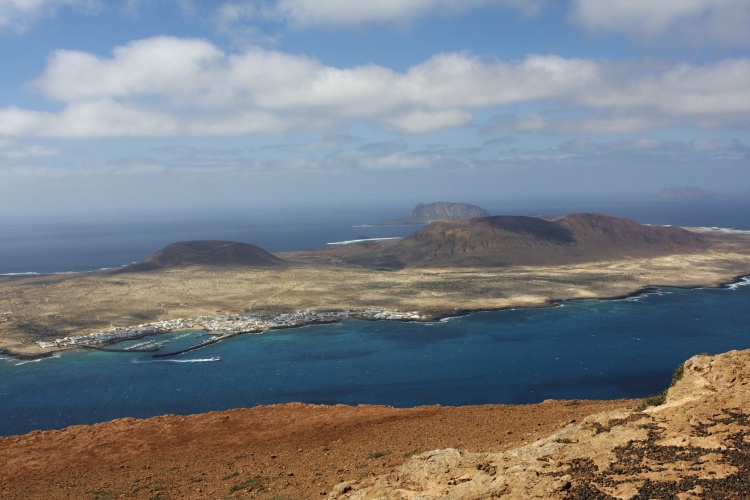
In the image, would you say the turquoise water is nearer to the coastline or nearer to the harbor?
the coastline

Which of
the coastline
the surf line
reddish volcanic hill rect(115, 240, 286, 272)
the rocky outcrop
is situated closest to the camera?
the rocky outcrop

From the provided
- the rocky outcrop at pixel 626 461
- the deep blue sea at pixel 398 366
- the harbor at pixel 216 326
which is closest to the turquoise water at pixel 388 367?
the deep blue sea at pixel 398 366

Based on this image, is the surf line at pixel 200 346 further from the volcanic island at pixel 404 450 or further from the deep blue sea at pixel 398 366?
the volcanic island at pixel 404 450

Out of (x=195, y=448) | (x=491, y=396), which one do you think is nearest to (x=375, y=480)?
(x=195, y=448)

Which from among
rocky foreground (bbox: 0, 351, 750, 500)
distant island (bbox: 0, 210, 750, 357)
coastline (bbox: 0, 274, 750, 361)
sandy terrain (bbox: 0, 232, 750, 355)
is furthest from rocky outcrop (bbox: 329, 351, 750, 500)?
sandy terrain (bbox: 0, 232, 750, 355)

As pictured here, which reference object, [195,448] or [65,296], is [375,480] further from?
[65,296]
